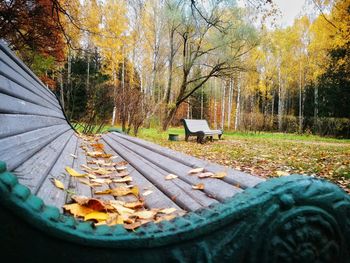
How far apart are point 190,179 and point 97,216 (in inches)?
25.2

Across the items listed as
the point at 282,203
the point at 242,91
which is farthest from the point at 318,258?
the point at 242,91

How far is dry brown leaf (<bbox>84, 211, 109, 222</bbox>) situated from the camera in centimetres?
110

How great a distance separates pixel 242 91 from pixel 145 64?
11.6 metres

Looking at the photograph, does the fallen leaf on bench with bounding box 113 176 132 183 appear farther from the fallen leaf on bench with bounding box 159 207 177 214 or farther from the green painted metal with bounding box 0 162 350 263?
the green painted metal with bounding box 0 162 350 263

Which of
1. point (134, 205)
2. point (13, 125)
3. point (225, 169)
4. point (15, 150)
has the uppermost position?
point (13, 125)

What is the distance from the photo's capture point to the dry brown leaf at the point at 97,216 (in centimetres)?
110

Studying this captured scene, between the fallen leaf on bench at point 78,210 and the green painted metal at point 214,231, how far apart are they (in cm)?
36

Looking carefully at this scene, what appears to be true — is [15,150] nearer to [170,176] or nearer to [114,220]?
[114,220]

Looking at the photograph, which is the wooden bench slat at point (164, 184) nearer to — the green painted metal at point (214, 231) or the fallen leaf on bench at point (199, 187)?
the fallen leaf on bench at point (199, 187)

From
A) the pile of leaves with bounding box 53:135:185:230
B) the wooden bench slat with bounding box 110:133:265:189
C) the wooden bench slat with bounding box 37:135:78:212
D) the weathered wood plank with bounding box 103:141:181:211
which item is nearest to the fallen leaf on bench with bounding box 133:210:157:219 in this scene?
the pile of leaves with bounding box 53:135:185:230

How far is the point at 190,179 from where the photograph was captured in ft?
5.42

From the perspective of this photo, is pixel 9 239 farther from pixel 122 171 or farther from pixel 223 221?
A: pixel 122 171

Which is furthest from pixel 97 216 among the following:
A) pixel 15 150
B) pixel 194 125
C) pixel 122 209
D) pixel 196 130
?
pixel 194 125

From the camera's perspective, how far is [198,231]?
78 cm
